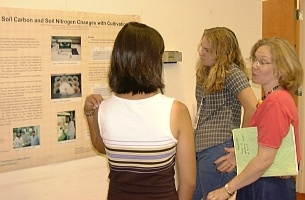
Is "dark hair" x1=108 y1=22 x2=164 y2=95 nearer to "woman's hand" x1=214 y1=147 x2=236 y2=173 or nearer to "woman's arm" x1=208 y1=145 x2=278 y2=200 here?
"woman's arm" x1=208 y1=145 x2=278 y2=200

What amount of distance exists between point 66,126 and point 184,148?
3.54ft

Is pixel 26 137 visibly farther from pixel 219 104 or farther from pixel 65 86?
pixel 219 104

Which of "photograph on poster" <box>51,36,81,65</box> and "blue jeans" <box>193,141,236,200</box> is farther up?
"photograph on poster" <box>51,36,81,65</box>

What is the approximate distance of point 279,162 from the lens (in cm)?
160

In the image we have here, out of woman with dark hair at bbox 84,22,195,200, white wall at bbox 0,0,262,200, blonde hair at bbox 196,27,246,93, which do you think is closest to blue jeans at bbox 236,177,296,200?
woman with dark hair at bbox 84,22,195,200

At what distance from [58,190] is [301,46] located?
3.12 m

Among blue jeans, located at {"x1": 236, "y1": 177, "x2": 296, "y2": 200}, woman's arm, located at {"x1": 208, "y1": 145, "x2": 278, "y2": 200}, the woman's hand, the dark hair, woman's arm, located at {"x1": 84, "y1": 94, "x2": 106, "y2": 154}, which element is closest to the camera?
the dark hair

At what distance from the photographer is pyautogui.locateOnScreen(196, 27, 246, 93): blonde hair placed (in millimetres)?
2152

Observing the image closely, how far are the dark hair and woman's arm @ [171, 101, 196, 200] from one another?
122mm

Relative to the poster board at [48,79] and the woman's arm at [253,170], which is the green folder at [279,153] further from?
the poster board at [48,79]

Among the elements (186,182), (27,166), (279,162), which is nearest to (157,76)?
(186,182)

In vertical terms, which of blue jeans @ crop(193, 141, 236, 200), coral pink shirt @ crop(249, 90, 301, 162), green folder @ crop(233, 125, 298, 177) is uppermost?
coral pink shirt @ crop(249, 90, 301, 162)

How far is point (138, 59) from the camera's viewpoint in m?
1.27

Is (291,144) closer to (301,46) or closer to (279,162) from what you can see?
(279,162)
